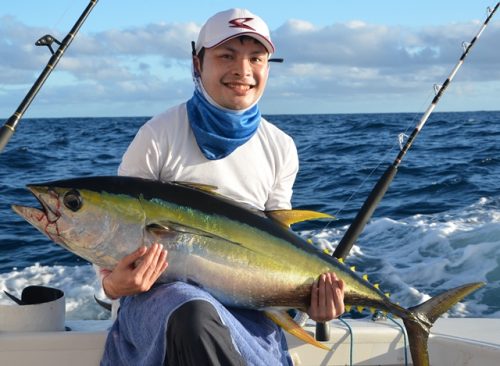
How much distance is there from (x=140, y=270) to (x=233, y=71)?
925 millimetres

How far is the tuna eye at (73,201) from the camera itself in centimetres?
212

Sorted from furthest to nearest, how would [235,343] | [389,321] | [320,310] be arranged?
[389,321] < [320,310] < [235,343]

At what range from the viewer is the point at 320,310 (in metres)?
2.36

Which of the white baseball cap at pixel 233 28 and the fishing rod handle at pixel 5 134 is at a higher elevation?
the white baseball cap at pixel 233 28

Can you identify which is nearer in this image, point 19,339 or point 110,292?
point 110,292

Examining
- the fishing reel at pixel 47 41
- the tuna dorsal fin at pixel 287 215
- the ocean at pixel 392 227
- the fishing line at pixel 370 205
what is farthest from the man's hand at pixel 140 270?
the ocean at pixel 392 227

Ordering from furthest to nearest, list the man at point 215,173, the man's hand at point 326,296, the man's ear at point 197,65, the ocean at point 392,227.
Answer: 1. the ocean at point 392,227
2. the man's ear at point 197,65
3. the man's hand at point 326,296
4. the man at point 215,173

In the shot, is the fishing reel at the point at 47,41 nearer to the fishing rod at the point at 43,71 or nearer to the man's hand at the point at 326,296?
the fishing rod at the point at 43,71

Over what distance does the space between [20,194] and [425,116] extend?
8.74 m

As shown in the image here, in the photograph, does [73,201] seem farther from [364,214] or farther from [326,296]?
[364,214]

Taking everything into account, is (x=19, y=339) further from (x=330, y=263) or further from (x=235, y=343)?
(x=330, y=263)

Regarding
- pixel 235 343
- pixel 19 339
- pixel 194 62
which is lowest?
pixel 19 339

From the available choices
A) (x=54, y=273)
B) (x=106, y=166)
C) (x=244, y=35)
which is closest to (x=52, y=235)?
(x=244, y=35)

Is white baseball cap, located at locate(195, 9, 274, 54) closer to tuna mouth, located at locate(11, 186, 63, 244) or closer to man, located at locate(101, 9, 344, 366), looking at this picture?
man, located at locate(101, 9, 344, 366)
